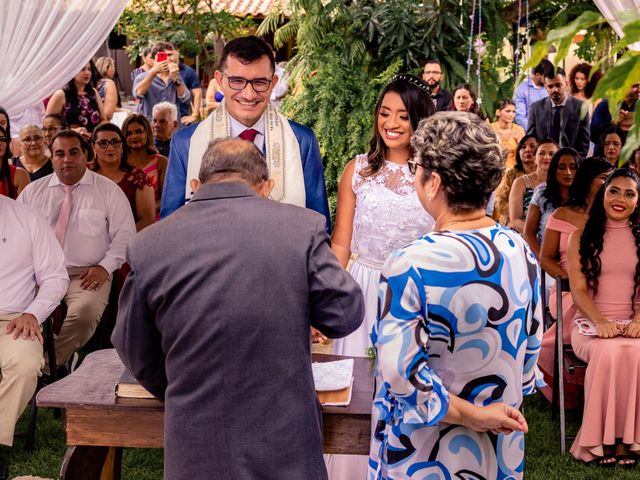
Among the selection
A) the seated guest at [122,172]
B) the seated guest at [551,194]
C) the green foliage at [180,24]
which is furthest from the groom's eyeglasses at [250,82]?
the green foliage at [180,24]

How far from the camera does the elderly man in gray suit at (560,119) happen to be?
361 inches

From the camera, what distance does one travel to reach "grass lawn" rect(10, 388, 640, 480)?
4648mm

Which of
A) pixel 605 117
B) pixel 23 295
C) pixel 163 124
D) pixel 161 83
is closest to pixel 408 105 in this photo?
pixel 23 295

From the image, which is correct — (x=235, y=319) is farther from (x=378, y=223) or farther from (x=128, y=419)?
(x=378, y=223)

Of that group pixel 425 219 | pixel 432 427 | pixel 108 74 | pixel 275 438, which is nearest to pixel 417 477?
pixel 432 427

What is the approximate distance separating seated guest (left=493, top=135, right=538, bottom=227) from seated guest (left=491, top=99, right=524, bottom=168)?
143cm

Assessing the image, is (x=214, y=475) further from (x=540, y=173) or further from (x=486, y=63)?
(x=486, y=63)

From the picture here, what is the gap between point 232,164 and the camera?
98.3 inches

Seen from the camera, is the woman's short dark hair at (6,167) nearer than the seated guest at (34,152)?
Yes

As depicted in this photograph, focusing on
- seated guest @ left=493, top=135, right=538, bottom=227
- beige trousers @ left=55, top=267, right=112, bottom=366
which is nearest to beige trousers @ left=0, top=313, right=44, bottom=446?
beige trousers @ left=55, top=267, right=112, bottom=366

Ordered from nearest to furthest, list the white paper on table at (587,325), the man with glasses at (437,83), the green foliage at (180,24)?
1. the white paper on table at (587,325)
2. the man with glasses at (437,83)
3. the green foliage at (180,24)

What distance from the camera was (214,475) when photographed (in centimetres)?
245

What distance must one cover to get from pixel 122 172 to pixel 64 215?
94 centimetres

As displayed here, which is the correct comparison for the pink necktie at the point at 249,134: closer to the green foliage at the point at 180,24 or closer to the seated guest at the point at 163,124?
the seated guest at the point at 163,124
